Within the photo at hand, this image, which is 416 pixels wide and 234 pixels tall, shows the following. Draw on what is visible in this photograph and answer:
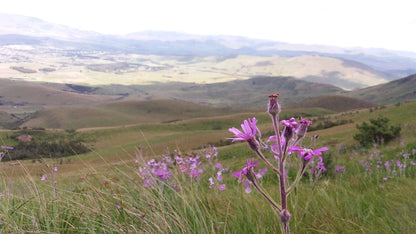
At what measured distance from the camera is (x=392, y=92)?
16600cm

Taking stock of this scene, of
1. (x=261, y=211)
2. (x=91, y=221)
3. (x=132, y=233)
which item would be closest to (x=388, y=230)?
(x=261, y=211)

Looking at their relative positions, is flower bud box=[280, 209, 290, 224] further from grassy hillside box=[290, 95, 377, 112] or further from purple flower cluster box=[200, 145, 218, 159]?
grassy hillside box=[290, 95, 377, 112]

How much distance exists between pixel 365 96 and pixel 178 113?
11769cm

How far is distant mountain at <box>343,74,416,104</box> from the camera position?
485 ft

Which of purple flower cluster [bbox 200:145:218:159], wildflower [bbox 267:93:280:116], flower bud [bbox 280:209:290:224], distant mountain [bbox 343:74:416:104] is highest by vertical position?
wildflower [bbox 267:93:280:116]

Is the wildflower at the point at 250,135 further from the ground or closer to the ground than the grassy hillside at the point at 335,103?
further from the ground

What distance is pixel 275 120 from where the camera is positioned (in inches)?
51.2

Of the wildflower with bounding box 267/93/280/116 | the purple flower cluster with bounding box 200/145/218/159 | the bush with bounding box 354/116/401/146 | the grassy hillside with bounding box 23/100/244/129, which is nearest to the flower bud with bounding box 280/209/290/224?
the wildflower with bounding box 267/93/280/116

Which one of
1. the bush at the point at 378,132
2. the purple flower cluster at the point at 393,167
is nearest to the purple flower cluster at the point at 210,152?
the purple flower cluster at the point at 393,167

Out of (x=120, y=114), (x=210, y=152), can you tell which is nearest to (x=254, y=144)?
(x=210, y=152)

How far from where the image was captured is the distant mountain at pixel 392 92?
485ft

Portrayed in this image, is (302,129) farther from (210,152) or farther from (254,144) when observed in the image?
(210,152)

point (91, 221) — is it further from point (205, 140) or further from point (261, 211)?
point (205, 140)

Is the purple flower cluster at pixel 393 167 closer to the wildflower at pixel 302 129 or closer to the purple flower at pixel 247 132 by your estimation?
the wildflower at pixel 302 129
